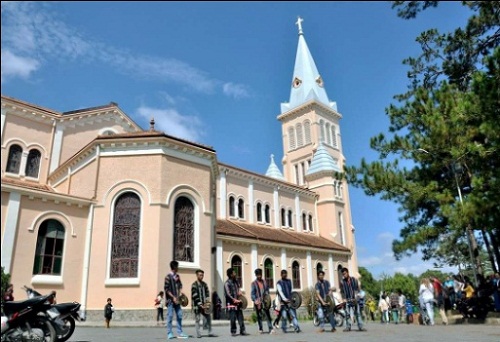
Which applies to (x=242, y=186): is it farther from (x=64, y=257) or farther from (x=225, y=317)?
(x=64, y=257)

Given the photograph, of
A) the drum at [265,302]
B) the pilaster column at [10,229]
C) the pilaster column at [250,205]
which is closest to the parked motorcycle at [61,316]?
the drum at [265,302]

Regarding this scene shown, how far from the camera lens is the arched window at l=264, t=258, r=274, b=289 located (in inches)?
1022

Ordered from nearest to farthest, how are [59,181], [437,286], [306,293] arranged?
[437,286], [59,181], [306,293]

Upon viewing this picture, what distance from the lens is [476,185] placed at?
1143cm

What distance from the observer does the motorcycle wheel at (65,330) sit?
641 cm

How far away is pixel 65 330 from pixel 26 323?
1.27 m

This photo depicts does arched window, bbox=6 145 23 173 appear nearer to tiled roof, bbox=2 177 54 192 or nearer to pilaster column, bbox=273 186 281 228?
tiled roof, bbox=2 177 54 192

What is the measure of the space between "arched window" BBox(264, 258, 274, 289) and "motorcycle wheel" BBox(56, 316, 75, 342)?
1948cm

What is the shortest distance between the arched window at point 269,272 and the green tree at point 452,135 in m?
11.1

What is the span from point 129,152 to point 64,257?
5.07 meters

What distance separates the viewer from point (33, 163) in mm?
20703

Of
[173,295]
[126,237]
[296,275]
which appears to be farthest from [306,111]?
[173,295]

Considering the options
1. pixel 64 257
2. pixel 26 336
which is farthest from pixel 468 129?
pixel 64 257

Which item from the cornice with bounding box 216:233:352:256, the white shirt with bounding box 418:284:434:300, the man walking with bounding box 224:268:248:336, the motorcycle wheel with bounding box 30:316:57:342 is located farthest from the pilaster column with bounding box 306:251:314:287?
the motorcycle wheel with bounding box 30:316:57:342
